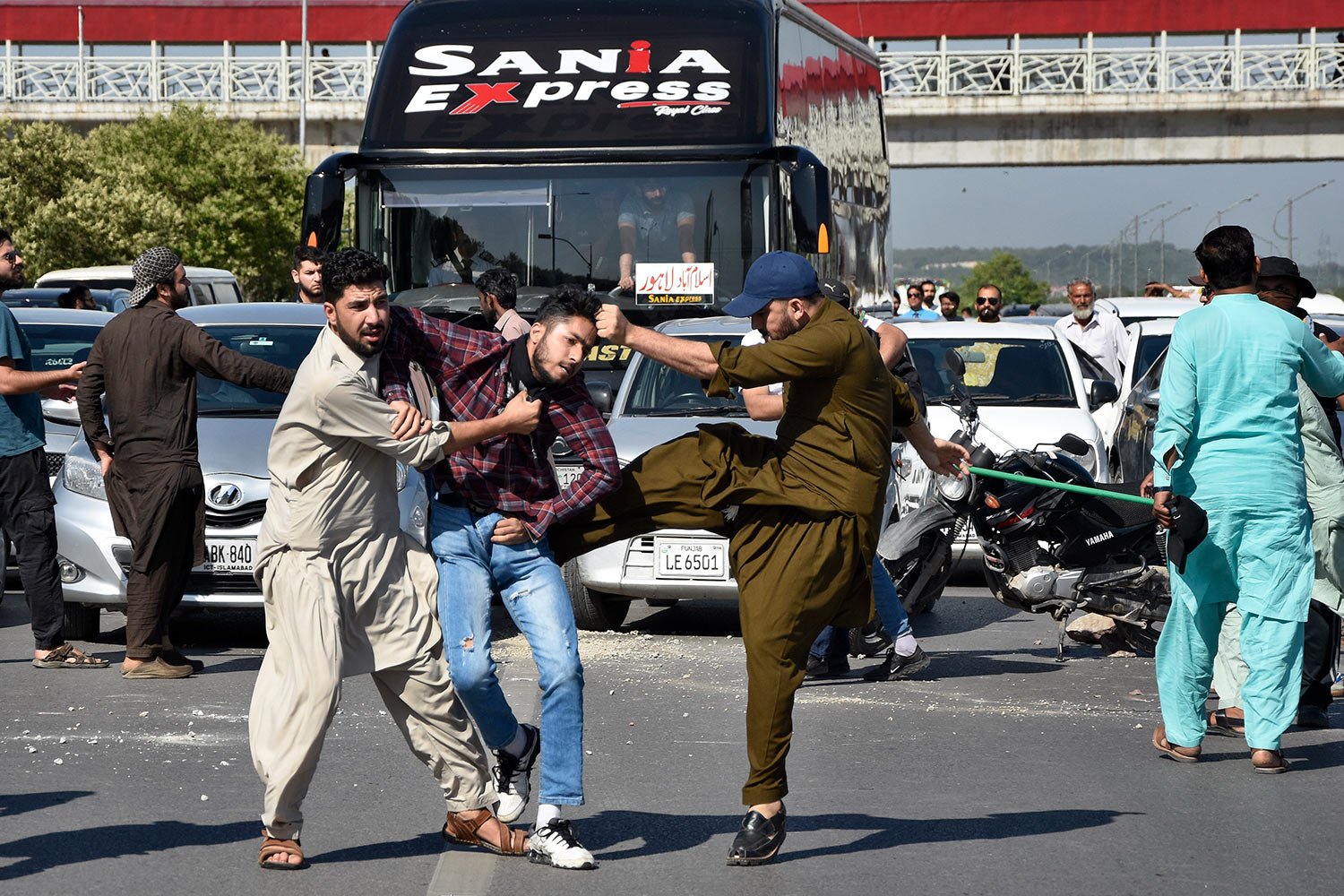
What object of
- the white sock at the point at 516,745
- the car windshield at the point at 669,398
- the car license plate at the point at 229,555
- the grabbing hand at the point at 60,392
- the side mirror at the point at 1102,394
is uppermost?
the grabbing hand at the point at 60,392

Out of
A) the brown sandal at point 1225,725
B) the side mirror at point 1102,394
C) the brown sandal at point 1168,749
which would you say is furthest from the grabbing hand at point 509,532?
the side mirror at point 1102,394

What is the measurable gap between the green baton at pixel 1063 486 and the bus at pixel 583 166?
394cm

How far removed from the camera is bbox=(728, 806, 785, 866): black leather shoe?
218 inches

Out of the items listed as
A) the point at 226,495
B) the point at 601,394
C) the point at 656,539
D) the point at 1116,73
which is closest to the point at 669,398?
the point at 601,394

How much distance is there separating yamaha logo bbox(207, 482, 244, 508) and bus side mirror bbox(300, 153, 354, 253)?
13.4ft

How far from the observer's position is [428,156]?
539 inches

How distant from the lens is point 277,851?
546 cm

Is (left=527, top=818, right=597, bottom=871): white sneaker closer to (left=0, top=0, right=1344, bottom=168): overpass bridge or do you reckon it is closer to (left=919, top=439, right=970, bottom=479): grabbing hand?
(left=919, top=439, right=970, bottom=479): grabbing hand

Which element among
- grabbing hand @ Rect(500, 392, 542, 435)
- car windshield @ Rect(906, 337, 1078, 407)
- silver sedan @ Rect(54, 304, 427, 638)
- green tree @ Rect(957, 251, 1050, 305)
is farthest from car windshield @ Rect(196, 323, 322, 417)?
green tree @ Rect(957, 251, 1050, 305)

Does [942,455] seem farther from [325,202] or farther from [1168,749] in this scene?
[325,202]

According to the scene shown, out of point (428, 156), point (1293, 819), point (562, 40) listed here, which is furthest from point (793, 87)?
point (1293, 819)

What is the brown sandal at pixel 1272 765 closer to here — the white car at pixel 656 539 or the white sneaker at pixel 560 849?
the white sneaker at pixel 560 849

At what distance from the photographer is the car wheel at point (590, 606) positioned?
10.4 meters

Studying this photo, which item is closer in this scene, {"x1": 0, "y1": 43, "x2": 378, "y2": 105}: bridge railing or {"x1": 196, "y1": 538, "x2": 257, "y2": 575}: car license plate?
{"x1": 196, "y1": 538, "x2": 257, "y2": 575}: car license plate
